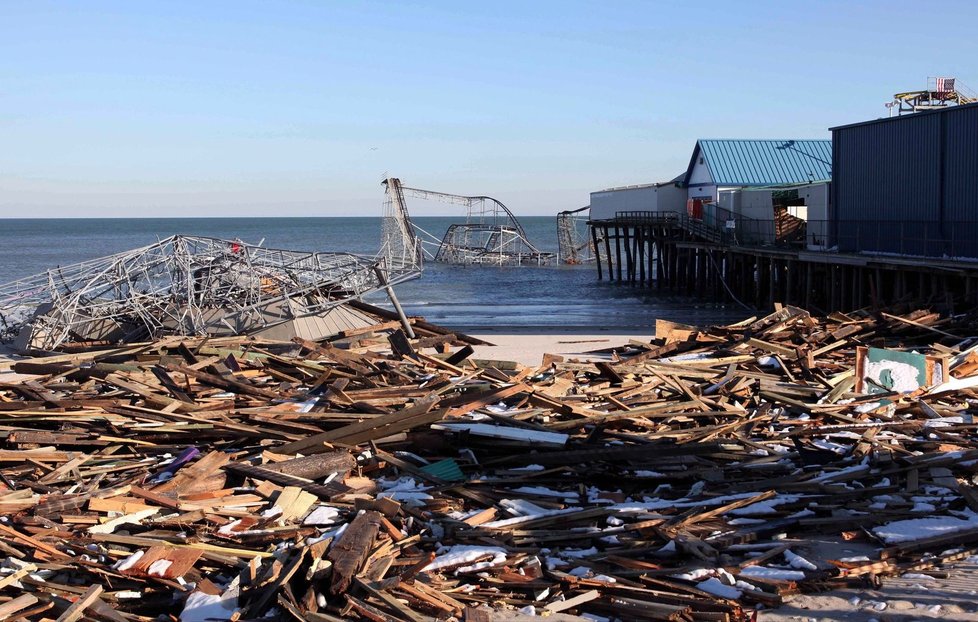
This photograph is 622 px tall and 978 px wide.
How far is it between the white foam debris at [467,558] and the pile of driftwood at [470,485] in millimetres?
19

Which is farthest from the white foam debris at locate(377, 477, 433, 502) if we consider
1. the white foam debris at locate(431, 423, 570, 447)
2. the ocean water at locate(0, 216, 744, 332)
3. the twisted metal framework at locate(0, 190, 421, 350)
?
the ocean water at locate(0, 216, 744, 332)

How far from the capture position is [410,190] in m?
64.6

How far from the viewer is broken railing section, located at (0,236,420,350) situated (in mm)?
20656

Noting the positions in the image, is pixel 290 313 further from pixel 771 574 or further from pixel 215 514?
pixel 771 574

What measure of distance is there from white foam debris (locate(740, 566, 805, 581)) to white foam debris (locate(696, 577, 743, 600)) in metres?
0.27

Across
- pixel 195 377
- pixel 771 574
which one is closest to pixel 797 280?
pixel 195 377

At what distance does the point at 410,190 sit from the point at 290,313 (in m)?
44.2

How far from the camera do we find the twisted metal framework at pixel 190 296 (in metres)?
20.7

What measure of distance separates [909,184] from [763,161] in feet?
61.3

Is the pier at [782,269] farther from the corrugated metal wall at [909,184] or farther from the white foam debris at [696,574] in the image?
the white foam debris at [696,574]

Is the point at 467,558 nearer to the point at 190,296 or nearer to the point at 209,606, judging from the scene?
the point at 209,606

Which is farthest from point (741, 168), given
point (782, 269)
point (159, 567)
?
point (159, 567)

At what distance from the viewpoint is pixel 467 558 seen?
24.2 ft

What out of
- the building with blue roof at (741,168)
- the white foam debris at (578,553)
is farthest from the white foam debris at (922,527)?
the building with blue roof at (741,168)
